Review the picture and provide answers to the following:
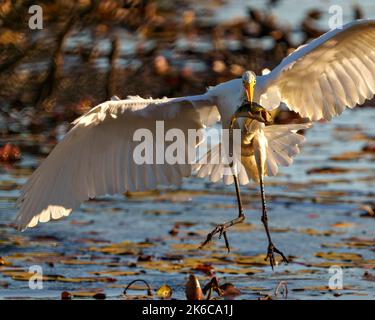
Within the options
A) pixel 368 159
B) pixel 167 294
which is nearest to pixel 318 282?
pixel 167 294

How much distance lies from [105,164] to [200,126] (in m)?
0.62

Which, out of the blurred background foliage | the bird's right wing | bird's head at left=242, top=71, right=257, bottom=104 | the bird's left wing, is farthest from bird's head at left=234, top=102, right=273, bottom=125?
the blurred background foliage

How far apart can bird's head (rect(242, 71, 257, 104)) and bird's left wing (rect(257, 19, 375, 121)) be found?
12 cm

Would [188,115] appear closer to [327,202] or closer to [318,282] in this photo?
[318,282]

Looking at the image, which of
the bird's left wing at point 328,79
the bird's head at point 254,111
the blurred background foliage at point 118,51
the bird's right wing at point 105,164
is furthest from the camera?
the blurred background foliage at point 118,51

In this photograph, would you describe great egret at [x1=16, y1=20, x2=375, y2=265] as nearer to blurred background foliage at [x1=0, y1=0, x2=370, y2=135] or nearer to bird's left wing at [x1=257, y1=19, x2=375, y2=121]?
bird's left wing at [x1=257, y1=19, x2=375, y2=121]

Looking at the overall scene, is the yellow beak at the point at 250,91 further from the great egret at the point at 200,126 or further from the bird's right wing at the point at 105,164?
the bird's right wing at the point at 105,164

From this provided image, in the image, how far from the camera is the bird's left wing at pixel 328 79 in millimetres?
7145

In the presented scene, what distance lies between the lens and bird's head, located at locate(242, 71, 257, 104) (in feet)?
22.7

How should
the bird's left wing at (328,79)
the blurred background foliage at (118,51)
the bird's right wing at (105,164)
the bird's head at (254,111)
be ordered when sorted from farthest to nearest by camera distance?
the blurred background foliage at (118,51), the bird's right wing at (105,164), the bird's left wing at (328,79), the bird's head at (254,111)

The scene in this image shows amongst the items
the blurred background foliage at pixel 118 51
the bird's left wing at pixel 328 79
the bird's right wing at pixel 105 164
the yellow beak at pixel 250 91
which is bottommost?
the bird's right wing at pixel 105 164

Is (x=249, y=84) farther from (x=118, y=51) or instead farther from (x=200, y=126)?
(x=118, y=51)

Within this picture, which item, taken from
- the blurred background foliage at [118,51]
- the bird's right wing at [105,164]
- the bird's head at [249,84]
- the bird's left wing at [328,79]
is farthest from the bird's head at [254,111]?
the blurred background foliage at [118,51]

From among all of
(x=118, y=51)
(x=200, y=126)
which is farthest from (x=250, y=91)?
(x=118, y=51)
